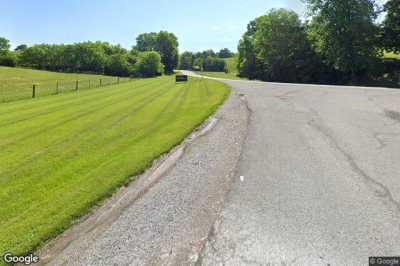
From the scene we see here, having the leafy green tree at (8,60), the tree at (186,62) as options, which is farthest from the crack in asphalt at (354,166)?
the tree at (186,62)

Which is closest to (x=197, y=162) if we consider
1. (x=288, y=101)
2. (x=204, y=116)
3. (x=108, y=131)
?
(x=108, y=131)

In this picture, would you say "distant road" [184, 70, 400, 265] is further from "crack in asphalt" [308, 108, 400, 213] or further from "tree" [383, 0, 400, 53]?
"tree" [383, 0, 400, 53]

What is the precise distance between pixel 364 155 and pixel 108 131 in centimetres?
699

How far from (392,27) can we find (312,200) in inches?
1646

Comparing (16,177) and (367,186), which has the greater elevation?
(367,186)

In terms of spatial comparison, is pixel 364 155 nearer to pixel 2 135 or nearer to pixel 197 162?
pixel 197 162

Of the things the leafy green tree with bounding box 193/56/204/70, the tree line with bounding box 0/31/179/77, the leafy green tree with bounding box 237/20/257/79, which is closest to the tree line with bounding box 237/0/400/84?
the leafy green tree with bounding box 237/20/257/79

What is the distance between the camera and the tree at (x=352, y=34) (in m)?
35.8

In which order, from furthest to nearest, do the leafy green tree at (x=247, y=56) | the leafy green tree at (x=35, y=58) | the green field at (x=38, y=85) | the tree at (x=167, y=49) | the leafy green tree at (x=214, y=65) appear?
the leafy green tree at (x=214, y=65), the tree at (x=167, y=49), the leafy green tree at (x=35, y=58), the leafy green tree at (x=247, y=56), the green field at (x=38, y=85)

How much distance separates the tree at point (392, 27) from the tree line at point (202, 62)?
74.3m

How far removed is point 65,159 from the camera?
21.4ft

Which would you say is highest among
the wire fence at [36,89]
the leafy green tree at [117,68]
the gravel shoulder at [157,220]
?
the leafy green tree at [117,68]

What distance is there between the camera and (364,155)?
6.29 metres

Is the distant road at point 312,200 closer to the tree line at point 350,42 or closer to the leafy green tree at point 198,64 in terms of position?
the tree line at point 350,42
